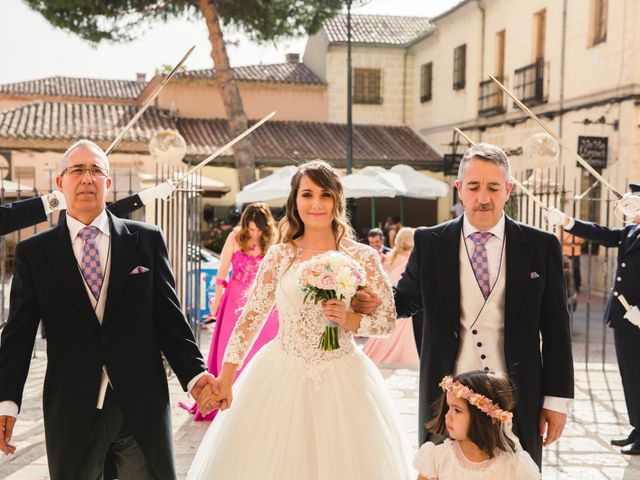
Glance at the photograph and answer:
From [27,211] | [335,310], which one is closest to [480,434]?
[335,310]

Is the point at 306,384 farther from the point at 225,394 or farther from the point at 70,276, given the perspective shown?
the point at 70,276

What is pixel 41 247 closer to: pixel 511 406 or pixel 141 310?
pixel 141 310

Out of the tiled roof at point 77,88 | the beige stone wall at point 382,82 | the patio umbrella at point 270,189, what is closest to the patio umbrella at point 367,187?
the patio umbrella at point 270,189

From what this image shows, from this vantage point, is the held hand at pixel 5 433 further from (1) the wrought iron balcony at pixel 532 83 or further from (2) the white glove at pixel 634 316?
(1) the wrought iron balcony at pixel 532 83

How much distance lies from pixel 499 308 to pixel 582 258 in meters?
15.3

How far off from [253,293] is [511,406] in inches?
59.0

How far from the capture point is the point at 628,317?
19.7ft

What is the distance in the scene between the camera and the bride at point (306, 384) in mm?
3604

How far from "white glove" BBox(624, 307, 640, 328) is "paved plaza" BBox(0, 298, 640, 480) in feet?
3.26

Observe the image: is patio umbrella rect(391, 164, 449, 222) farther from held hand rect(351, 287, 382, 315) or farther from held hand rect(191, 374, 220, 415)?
held hand rect(191, 374, 220, 415)

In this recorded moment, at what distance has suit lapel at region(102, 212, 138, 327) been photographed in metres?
3.32

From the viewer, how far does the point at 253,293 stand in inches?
161

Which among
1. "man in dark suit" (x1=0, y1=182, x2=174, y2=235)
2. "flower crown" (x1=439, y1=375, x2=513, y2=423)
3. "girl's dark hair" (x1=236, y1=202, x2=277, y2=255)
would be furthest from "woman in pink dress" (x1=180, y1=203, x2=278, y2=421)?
"flower crown" (x1=439, y1=375, x2=513, y2=423)

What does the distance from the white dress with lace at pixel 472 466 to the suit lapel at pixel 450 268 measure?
543 mm
